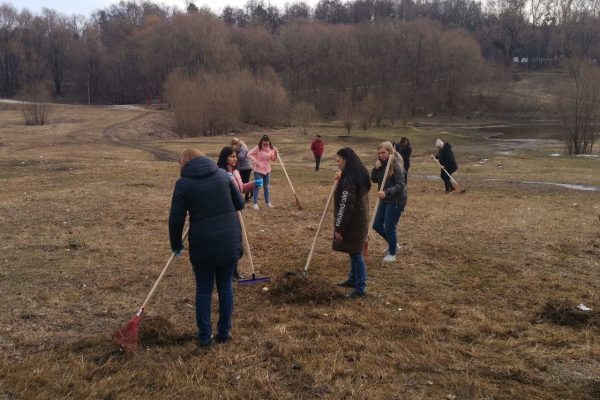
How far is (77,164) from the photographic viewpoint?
22.7 meters

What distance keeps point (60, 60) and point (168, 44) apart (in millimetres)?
30292

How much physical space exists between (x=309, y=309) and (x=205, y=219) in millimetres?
2093

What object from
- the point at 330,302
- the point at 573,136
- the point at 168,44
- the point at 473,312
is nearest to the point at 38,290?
the point at 330,302

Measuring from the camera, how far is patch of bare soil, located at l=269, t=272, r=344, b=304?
680 centimetres

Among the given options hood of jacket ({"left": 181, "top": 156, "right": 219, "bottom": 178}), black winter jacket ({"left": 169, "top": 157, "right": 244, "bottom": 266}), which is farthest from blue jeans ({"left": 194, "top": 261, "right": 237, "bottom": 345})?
hood of jacket ({"left": 181, "top": 156, "right": 219, "bottom": 178})

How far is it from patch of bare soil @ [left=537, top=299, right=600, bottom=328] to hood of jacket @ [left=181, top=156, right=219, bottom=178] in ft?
14.2

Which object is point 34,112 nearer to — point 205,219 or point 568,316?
point 205,219

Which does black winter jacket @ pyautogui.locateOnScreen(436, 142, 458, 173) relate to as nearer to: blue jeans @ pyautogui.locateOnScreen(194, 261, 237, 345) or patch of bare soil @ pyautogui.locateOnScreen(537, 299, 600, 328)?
patch of bare soil @ pyautogui.locateOnScreen(537, 299, 600, 328)

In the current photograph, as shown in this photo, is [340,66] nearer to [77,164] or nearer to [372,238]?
[77,164]

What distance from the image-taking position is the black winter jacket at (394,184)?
8055 millimetres

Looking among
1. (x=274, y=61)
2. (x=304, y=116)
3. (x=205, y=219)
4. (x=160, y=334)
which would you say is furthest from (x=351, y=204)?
(x=274, y=61)

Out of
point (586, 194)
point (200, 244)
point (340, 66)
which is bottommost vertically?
Result: point (586, 194)

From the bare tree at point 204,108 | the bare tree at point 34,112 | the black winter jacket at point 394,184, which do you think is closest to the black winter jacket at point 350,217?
the black winter jacket at point 394,184

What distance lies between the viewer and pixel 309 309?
655 cm
